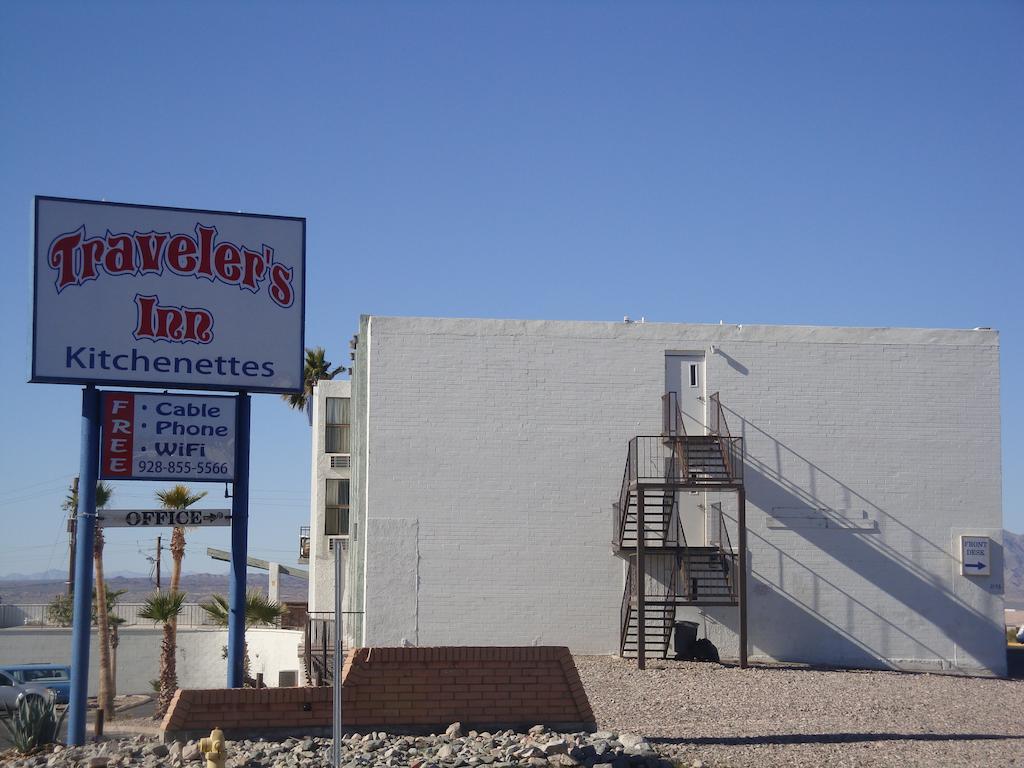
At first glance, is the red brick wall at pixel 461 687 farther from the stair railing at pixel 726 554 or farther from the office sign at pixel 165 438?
the stair railing at pixel 726 554

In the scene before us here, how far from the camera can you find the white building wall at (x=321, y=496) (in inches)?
1452

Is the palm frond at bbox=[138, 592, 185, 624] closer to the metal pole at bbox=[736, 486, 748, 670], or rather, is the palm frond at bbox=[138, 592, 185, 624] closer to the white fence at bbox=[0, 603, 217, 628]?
the metal pole at bbox=[736, 486, 748, 670]

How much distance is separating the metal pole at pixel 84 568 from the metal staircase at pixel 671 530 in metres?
13.5

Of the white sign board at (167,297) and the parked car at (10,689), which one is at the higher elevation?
the white sign board at (167,297)

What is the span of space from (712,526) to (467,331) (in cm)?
735

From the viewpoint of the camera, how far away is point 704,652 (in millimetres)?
27000

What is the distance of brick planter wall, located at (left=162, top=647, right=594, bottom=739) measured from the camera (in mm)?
14875

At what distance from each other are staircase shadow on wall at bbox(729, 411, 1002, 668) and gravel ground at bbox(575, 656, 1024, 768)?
1.93 meters

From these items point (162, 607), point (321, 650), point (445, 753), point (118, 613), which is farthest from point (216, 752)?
point (118, 613)

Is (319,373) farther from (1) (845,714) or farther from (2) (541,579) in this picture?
(1) (845,714)

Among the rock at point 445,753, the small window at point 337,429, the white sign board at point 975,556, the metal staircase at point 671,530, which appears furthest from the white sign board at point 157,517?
the small window at point 337,429

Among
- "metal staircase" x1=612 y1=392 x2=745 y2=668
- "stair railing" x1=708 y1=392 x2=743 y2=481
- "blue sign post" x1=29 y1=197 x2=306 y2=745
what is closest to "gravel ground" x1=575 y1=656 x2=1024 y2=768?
"metal staircase" x1=612 y1=392 x2=745 y2=668

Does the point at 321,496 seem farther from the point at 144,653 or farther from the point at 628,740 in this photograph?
the point at 628,740

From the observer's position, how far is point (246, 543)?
54.0 ft
